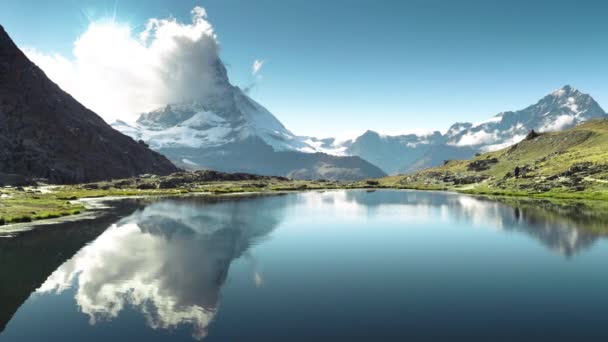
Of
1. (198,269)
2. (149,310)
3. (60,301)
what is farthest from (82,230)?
(149,310)

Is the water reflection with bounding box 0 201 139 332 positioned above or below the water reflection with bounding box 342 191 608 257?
below

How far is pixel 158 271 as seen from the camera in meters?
49.2

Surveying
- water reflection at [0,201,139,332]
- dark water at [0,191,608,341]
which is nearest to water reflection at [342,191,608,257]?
dark water at [0,191,608,341]

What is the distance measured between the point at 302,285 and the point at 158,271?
17.2 m

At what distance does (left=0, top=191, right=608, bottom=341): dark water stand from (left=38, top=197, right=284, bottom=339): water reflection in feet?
0.61

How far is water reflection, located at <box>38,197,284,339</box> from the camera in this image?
35.5 metres

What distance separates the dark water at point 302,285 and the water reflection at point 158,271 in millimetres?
185

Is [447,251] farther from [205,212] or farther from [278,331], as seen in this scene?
[205,212]

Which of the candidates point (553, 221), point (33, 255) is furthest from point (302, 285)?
point (553, 221)

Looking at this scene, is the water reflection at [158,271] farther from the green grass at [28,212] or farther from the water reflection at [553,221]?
the water reflection at [553,221]

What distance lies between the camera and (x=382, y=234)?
269 ft

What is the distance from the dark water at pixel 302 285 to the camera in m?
31.2

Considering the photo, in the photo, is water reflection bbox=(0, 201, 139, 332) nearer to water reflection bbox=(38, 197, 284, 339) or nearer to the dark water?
the dark water

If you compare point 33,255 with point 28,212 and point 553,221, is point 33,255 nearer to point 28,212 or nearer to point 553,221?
point 28,212
